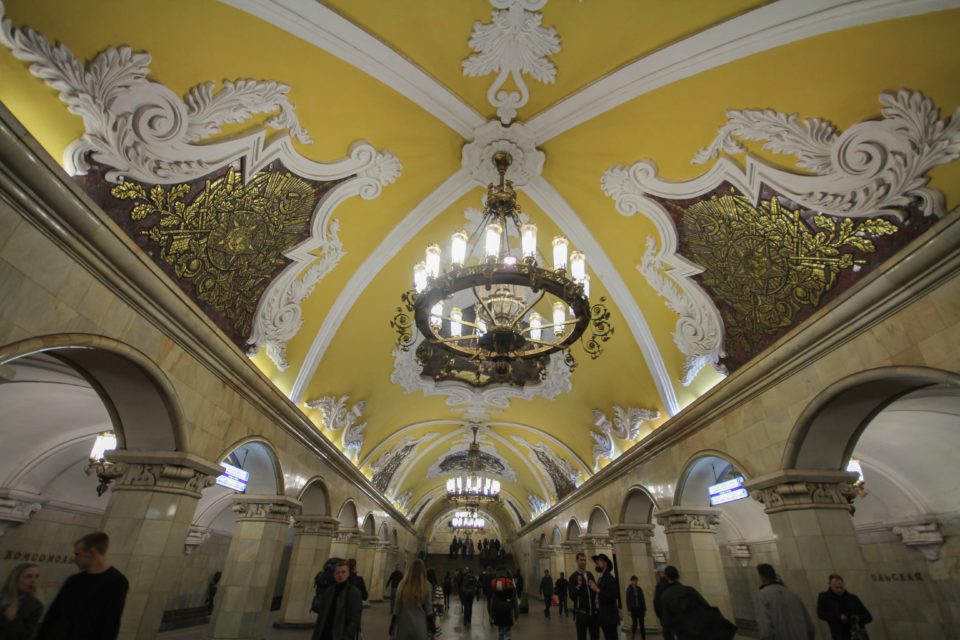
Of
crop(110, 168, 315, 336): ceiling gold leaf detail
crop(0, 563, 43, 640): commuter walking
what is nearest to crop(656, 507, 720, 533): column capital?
crop(110, 168, 315, 336): ceiling gold leaf detail

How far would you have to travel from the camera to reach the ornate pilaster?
727 cm

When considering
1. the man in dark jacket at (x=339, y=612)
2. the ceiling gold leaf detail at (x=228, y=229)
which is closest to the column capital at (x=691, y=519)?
the man in dark jacket at (x=339, y=612)

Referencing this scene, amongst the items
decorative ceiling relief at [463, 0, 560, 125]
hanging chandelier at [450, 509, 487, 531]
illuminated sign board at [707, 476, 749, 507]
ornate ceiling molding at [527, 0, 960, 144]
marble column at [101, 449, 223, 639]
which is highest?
decorative ceiling relief at [463, 0, 560, 125]

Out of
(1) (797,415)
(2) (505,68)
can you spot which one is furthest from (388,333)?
(1) (797,415)

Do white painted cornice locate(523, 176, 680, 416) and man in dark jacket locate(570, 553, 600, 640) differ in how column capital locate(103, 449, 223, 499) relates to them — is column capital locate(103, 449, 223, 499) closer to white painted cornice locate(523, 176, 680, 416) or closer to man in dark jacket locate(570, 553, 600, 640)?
white painted cornice locate(523, 176, 680, 416)

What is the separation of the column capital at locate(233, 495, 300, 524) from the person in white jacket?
621 cm

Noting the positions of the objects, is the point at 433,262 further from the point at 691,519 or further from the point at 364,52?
the point at 691,519

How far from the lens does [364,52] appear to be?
4066 mm

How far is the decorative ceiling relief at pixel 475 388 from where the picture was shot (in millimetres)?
9406

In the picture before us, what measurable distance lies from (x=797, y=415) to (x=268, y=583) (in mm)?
7228

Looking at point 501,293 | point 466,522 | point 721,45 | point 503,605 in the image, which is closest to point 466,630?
point 503,605

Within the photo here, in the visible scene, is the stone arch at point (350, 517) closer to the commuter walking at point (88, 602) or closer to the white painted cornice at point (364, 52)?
the commuter walking at point (88, 602)

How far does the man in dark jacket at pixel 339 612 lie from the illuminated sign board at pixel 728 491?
6.82 m

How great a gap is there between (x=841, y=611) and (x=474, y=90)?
5753 mm
